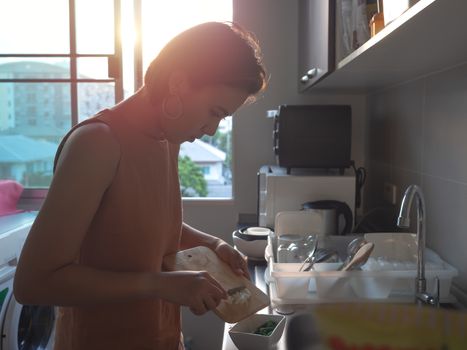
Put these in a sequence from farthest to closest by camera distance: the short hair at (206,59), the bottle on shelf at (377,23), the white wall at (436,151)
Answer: the white wall at (436,151) < the bottle on shelf at (377,23) < the short hair at (206,59)

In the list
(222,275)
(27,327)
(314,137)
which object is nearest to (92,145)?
(222,275)

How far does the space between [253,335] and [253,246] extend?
670 mm

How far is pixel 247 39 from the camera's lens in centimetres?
95

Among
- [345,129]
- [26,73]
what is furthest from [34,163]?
[345,129]

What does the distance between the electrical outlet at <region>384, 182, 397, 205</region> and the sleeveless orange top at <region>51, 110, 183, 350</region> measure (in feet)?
3.51

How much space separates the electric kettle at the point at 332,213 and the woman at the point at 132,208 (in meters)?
0.79

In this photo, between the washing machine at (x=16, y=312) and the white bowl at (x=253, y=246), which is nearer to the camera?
the white bowl at (x=253, y=246)

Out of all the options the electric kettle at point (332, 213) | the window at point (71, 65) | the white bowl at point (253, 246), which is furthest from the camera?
the window at point (71, 65)

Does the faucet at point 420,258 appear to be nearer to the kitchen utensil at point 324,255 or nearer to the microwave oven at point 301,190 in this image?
the kitchen utensil at point 324,255

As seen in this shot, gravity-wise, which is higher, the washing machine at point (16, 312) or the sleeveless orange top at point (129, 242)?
the sleeveless orange top at point (129, 242)

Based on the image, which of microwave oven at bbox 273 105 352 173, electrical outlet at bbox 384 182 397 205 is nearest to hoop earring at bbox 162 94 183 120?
microwave oven at bbox 273 105 352 173

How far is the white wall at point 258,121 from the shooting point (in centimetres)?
231

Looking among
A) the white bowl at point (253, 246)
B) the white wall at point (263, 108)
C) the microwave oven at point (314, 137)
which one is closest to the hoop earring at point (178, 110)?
the white bowl at point (253, 246)

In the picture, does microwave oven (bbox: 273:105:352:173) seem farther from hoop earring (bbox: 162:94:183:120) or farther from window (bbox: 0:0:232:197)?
hoop earring (bbox: 162:94:183:120)
